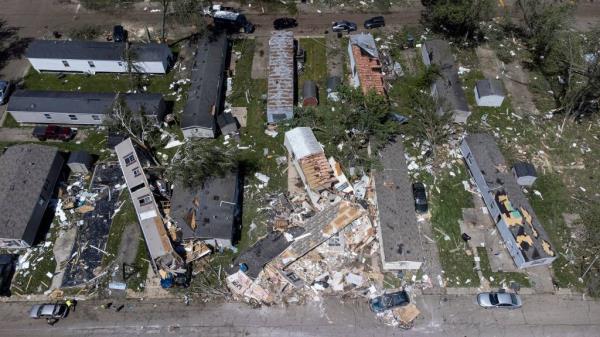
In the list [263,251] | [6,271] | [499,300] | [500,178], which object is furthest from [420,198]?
[6,271]

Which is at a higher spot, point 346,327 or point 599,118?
point 599,118

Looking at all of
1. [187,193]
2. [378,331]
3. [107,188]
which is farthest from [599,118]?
[107,188]

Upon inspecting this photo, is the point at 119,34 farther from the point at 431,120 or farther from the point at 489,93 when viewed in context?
the point at 489,93

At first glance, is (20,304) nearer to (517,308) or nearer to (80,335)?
(80,335)

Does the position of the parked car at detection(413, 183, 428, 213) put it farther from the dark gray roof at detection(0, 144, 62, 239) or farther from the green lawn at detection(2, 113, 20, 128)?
the green lawn at detection(2, 113, 20, 128)

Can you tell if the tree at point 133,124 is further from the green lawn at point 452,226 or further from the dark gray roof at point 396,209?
the green lawn at point 452,226

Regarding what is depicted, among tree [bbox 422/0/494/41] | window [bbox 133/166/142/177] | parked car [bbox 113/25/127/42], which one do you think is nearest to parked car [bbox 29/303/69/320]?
window [bbox 133/166/142/177]
